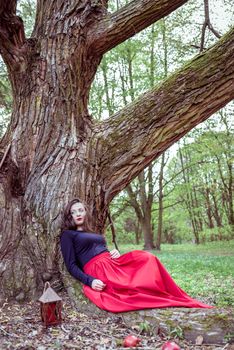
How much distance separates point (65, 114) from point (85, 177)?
0.78 m

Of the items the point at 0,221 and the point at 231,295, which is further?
the point at 231,295

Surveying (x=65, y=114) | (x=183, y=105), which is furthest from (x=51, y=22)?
(x=183, y=105)

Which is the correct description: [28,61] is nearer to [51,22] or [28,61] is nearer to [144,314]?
[51,22]

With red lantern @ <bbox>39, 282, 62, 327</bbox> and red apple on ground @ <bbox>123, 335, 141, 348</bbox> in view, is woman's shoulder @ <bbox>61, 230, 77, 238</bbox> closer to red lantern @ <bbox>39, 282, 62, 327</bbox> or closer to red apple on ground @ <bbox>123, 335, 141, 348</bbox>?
red lantern @ <bbox>39, 282, 62, 327</bbox>

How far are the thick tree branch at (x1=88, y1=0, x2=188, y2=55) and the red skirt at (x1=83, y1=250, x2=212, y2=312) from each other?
247cm

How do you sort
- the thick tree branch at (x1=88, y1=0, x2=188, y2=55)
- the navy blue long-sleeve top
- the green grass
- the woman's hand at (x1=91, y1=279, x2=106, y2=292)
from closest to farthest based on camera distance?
the woman's hand at (x1=91, y1=279, x2=106, y2=292) → the navy blue long-sleeve top → the thick tree branch at (x1=88, y1=0, x2=188, y2=55) → the green grass

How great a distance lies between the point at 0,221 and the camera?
4301 mm

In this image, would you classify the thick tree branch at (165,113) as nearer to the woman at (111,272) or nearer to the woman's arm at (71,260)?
the woman at (111,272)

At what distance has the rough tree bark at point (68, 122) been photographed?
4.25m

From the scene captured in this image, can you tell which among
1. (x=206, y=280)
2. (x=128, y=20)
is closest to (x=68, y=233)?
(x=128, y=20)

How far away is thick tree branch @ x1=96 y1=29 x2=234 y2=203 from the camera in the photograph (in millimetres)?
4301

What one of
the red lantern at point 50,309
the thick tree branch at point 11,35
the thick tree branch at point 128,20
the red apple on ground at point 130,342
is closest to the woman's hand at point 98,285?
the red lantern at point 50,309

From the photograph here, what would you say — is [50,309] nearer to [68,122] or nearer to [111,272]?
[111,272]

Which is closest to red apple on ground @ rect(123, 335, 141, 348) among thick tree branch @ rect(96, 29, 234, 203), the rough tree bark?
the rough tree bark
